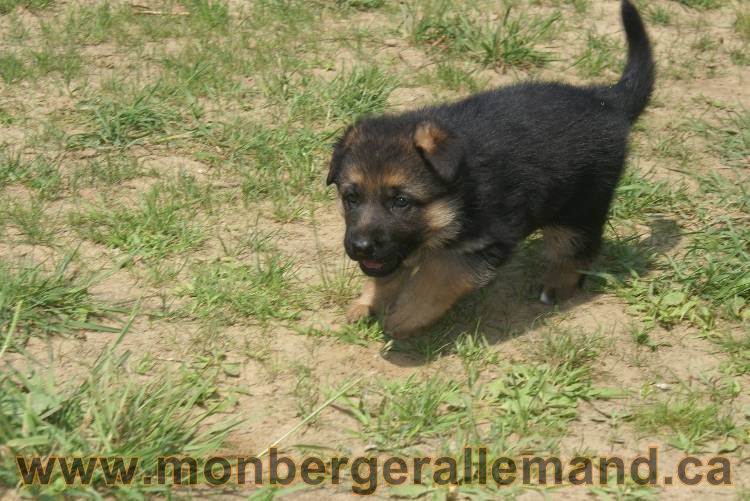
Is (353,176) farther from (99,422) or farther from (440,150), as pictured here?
(99,422)

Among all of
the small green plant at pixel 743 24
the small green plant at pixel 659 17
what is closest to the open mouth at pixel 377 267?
the small green plant at pixel 659 17

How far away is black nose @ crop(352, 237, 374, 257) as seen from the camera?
402cm

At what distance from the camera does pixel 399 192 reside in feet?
13.6

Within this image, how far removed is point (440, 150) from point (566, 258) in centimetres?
117

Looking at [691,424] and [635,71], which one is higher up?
[635,71]

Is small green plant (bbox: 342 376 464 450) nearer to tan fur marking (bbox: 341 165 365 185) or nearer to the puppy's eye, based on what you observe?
the puppy's eye

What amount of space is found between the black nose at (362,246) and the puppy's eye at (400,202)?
0.80 feet

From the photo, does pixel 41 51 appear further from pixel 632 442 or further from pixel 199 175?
pixel 632 442

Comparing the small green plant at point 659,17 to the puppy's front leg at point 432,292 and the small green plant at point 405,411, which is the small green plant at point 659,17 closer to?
the puppy's front leg at point 432,292

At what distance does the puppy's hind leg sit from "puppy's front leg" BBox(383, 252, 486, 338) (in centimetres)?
71

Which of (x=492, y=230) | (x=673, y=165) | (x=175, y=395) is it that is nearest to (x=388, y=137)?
(x=492, y=230)

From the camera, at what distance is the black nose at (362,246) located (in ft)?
13.2

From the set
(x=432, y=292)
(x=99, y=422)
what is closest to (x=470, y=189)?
(x=432, y=292)

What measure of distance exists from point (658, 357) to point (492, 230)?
103cm
